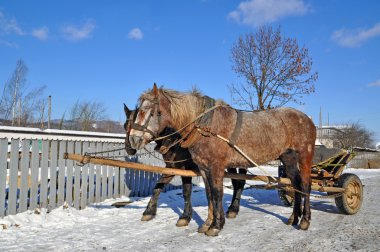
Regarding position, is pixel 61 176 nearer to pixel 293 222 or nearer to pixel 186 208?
pixel 186 208

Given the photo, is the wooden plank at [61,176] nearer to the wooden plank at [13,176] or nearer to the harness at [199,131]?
the wooden plank at [13,176]

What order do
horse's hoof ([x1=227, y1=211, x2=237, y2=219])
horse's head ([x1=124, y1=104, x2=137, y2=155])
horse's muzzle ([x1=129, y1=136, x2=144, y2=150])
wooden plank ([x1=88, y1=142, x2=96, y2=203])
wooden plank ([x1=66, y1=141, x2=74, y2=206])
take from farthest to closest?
wooden plank ([x1=88, y1=142, x2=96, y2=203]) → wooden plank ([x1=66, y1=141, x2=74, y2=206]) → horse's hoof ([x1=227, y1=211, x2=237, y2=219]) → horse's head ([x1=124, y1=104, x2=137, y2=155]) → horse's muzzle ([x1=129, y1=136, x2=144, y2=150])

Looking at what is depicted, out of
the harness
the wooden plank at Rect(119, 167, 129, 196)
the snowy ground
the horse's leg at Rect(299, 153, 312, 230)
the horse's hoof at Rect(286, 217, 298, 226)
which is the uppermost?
the harness

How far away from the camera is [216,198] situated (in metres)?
4.54

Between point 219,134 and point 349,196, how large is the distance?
3.18 metres

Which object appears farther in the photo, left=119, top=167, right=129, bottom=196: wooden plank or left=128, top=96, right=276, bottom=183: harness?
left=119, top=167, right=129, bottom=196: wooden plank

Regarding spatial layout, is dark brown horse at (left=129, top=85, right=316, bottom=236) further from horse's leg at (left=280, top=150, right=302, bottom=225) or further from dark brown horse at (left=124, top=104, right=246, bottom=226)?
dark brown horse at (left=124, top=104, right=246, bottom=226)

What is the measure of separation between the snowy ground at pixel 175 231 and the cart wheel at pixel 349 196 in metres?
0.15

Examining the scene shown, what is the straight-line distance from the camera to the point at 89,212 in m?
6.18

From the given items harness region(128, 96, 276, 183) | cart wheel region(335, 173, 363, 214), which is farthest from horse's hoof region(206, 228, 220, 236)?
cart wheel region(335, 173, 363, 214)

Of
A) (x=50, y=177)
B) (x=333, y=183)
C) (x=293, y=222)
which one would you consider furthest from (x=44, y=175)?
(x=333, y=183)

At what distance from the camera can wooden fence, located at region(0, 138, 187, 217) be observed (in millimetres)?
5305

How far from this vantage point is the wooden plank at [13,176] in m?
5.29

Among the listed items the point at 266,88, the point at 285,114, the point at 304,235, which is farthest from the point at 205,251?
the point at 266,88
